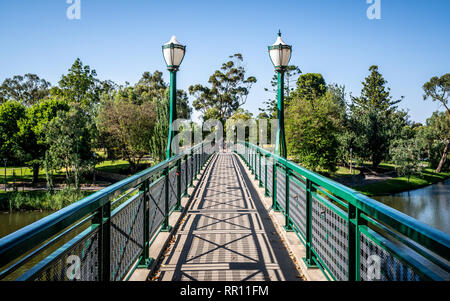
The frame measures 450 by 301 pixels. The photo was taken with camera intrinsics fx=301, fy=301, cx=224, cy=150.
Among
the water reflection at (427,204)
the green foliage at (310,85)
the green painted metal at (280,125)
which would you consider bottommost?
the water reflection at (427,204)

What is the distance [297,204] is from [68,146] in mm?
28388

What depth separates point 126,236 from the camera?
2850 mm

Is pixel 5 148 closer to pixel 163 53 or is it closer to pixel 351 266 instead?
pixel 163 53

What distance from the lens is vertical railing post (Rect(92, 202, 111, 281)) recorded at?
227 cm

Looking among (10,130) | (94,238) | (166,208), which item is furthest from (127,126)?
(94,238)

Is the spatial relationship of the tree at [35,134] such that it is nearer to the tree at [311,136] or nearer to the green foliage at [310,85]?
the tree at [311,136]

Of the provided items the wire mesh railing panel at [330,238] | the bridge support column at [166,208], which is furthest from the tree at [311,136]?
the wire mesh railing panel at [330,238]

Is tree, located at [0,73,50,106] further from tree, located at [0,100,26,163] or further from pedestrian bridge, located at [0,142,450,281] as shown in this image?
pedestrian bridge, located at [0,142,450,281]

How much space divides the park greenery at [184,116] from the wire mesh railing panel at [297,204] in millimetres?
22756

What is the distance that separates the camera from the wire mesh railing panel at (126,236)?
8.43 ft

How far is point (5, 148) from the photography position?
2864 cm

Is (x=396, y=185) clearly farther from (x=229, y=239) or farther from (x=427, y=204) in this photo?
(x=229, y=239)

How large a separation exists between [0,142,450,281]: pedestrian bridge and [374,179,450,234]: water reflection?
76.0 ft
